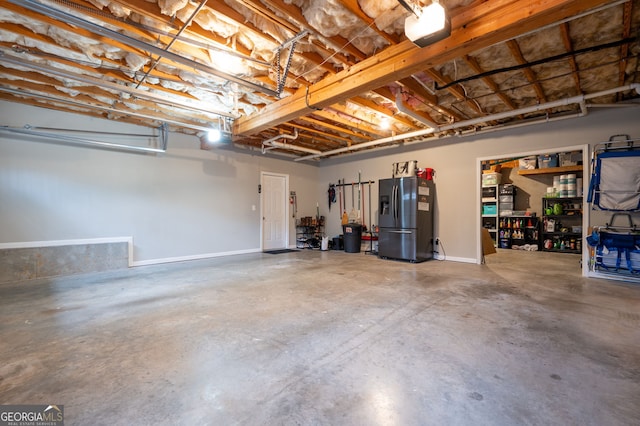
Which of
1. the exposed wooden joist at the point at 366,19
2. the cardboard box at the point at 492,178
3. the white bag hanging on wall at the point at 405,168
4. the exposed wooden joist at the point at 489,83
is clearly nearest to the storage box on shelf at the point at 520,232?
the cardboard box at the point at 492,178

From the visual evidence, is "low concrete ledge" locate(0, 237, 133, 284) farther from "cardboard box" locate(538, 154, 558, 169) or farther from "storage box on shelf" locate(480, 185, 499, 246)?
"cardboard box" locate(538, 154, 558, 169)

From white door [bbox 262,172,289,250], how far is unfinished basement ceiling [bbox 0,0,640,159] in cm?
292

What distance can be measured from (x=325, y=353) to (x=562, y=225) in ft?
30.8

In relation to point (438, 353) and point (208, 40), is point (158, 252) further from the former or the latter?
point (438, 353)

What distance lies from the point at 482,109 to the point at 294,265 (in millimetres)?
4612

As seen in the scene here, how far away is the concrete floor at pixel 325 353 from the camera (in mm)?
1598

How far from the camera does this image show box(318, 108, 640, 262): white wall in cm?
463

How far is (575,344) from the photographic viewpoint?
234 centimetres

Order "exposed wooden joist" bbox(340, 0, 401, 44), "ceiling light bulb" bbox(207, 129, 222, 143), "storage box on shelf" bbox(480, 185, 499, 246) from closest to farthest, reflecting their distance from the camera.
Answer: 1. "exposed wooden joist" bbox(340, 0, 401, 44)
2. "ceiling light bulb" bbox(207, 129, 222, 143)
3. "storage box on shelf" bbox(480, 185, 499, 246)

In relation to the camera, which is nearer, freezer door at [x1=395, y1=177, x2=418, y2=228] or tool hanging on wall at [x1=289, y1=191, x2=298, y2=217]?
freezer door at [x1=395, y1=177, x2=418, y2=228]

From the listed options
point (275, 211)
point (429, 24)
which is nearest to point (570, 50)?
point (429, 24)

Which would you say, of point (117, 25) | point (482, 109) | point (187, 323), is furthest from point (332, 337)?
point (482, 109)

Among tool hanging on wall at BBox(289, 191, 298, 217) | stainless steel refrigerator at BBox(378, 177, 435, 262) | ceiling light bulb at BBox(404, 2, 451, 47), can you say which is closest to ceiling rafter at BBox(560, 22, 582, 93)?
ceiling light bulb at BBox(404, 2, 451, 47)

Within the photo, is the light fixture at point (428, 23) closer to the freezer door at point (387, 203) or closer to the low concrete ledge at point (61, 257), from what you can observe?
the freezer door at point (387, 203)
